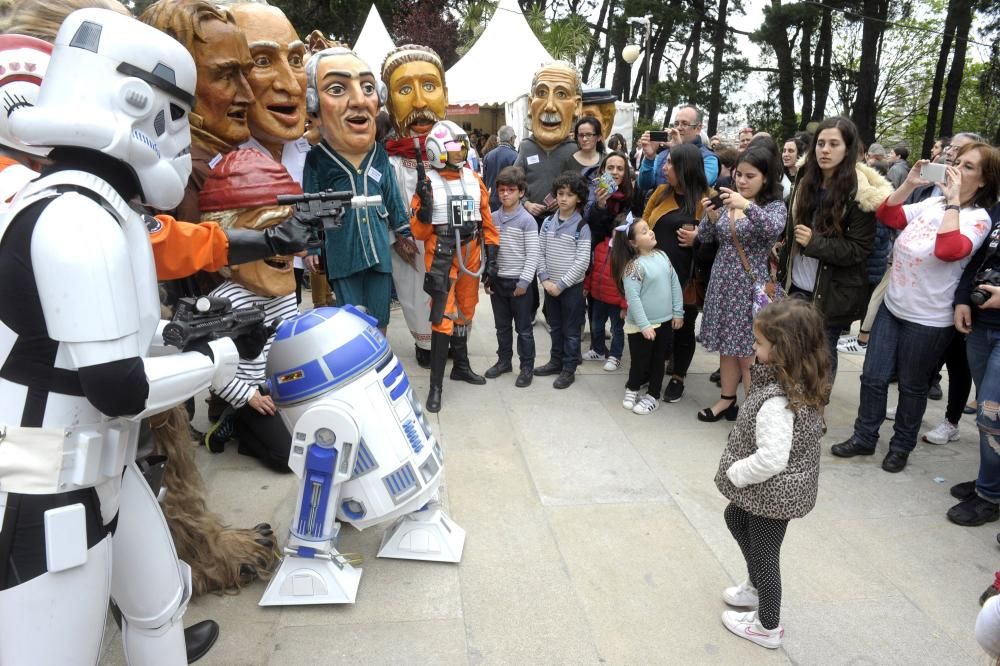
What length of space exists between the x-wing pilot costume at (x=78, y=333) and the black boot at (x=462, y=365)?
3069 mm

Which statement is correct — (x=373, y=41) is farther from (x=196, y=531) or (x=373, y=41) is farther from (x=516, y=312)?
(x=196, y=531)

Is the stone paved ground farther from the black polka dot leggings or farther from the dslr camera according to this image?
the dslr camera

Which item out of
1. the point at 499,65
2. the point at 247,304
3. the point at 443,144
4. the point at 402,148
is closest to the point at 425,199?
the point at 443,144

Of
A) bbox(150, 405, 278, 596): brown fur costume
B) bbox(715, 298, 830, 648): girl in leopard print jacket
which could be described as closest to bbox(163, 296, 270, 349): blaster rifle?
bbox(150, 405, 278, 596): brown fur costume

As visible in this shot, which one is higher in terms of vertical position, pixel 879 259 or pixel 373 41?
pixel 373 41

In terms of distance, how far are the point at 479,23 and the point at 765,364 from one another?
993 inches

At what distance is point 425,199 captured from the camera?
4.09 metres

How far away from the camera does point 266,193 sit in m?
2.88

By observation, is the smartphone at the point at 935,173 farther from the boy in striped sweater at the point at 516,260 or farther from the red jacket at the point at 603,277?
the boy in striped sweater at the point at 516,260

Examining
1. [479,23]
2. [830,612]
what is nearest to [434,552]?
[830,612]

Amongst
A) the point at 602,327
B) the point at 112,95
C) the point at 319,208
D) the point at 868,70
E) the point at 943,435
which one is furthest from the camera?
the point at 868,70

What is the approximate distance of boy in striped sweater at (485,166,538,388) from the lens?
14.8ft

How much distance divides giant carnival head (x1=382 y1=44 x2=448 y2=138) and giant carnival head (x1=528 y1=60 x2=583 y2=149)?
3.54 ft

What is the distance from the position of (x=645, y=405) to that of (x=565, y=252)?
1159 mm
